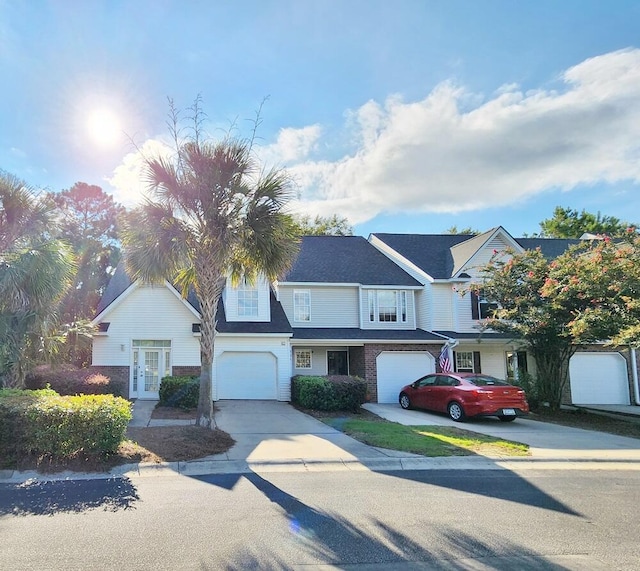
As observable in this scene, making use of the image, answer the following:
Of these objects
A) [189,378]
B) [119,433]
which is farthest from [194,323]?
[119,433]

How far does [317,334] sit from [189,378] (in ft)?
19.4

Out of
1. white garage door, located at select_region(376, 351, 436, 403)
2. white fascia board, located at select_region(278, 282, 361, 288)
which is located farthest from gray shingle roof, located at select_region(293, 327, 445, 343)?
white fascia board, located at select_region(278, 282, 361, 288)

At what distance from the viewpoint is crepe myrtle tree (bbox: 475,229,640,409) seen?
511 inches

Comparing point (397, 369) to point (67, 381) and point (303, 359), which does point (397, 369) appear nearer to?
point (303, 359)

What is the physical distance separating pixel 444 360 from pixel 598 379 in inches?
343

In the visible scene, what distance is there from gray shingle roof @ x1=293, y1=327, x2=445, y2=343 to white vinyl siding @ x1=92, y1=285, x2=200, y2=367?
4380 mm

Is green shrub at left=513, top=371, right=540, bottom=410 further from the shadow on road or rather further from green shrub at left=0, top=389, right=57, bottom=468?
green shrub at left=0, top=389, right=57, bottom=468

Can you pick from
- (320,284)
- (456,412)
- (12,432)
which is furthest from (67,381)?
(456,412)

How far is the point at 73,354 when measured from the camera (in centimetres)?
1869

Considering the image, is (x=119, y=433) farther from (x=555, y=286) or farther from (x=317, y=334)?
(x=555, y=286)

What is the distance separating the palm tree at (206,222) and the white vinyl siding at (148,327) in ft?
24.4

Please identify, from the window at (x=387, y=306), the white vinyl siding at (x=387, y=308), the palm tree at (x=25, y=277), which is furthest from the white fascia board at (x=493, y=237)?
the palm tree at (x=25, y=277)

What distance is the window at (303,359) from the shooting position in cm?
2155

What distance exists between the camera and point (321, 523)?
5.53 m
